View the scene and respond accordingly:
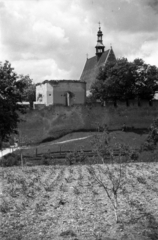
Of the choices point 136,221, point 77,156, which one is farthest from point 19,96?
point 136,221

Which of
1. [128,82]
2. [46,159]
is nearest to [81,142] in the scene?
[46,159]

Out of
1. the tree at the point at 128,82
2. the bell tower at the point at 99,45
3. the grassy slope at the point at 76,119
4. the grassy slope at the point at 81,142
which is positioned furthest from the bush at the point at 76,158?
the bell tower at the point at 99,45

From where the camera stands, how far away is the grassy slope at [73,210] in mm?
9008

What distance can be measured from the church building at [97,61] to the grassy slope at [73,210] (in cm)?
4035

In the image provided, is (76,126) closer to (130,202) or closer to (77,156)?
(77,156)

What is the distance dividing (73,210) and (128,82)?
1348 inches

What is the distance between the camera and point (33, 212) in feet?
34.8

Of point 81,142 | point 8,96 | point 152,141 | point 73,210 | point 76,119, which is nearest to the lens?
point 73,210

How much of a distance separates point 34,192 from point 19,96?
10021 mm

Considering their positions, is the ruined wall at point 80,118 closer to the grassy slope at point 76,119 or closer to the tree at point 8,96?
the grassy slope at point 76,119

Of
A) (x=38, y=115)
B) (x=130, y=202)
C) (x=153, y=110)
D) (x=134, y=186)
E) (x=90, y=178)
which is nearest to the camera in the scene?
(x=130, y=202)

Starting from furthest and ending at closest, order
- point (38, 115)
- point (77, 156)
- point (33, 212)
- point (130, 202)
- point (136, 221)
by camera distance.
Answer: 1. point (38, 115)
2. point (77, 156)
3. point (130, 202)
4. point (33, 212)
5. point (136, 221)

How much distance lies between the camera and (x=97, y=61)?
191 ft

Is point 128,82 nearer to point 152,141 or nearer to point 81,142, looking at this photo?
point 81,142
